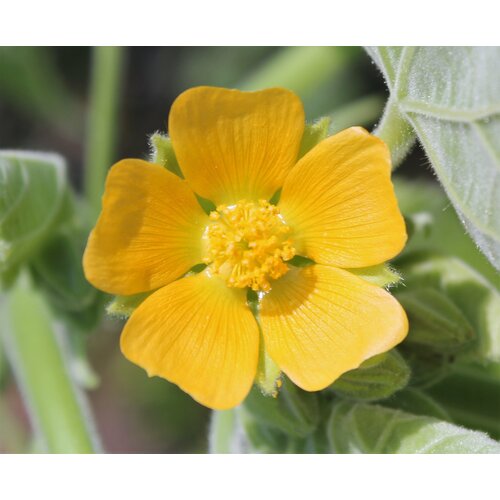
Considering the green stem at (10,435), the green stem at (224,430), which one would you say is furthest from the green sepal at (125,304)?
the green stem at (10,435)

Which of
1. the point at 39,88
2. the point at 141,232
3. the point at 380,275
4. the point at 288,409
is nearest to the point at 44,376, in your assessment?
the point at 288,409

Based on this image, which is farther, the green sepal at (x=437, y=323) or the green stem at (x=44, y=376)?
the green stem at (x=44, y=376)

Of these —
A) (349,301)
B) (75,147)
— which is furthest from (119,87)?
(349,301)

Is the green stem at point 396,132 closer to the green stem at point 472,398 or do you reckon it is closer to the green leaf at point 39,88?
the green stem at point 472,398

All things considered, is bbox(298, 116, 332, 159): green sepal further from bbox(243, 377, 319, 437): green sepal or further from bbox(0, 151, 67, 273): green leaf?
bbox(0, 151, 67, 273): green leaf

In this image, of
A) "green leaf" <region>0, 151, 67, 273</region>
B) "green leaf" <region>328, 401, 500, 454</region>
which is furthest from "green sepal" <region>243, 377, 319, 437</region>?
"green leaf" <region>0, 151, 67, 273</region>
